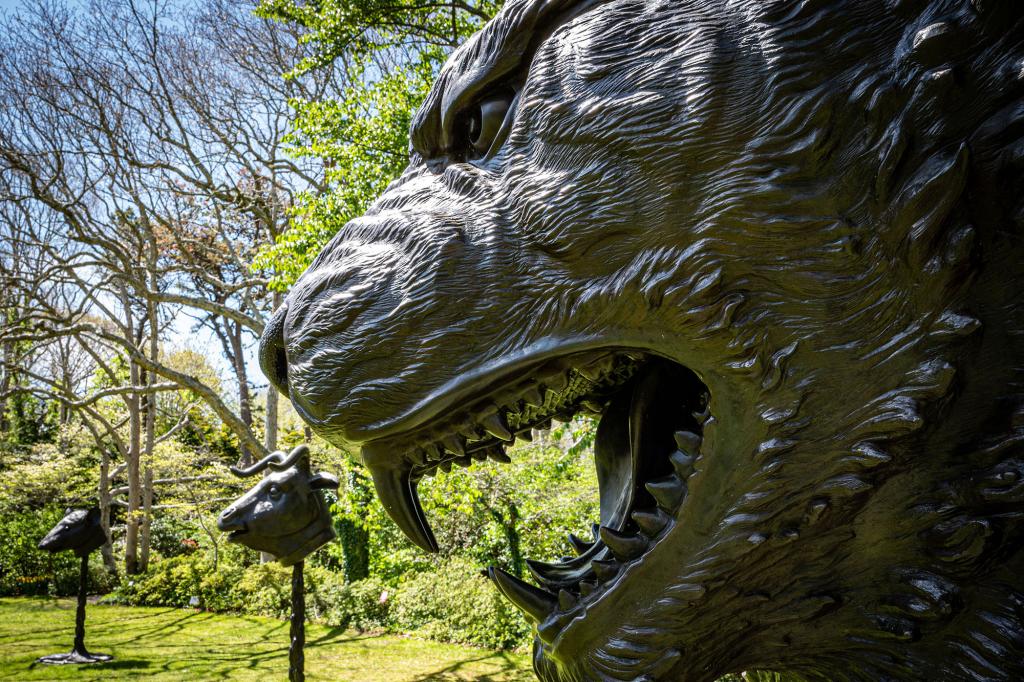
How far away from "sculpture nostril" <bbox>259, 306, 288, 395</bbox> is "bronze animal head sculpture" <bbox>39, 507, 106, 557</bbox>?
43.3 ft

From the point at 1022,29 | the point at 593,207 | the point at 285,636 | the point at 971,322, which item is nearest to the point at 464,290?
the point at 593,207

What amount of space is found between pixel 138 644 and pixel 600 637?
16809mm

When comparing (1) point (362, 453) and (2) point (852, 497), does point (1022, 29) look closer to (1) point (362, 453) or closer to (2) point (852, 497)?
(2) point (852, 497)

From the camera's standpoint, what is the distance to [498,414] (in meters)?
1.14

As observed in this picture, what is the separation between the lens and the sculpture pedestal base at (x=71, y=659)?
12.3 meters

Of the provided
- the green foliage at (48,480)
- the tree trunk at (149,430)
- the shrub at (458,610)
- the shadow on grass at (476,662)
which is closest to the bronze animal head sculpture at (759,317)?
the shadow on grass at (476,662)

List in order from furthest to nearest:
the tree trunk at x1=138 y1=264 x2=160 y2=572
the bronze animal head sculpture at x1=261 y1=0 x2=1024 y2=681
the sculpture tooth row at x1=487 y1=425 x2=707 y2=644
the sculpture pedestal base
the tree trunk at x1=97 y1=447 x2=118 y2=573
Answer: the tree trunk at x1=97 y1=447 x2=118 y2=573 < the tree trunk at x1=138 y1=264 x2=160 y2=572 < the sculpture pedestal base < the sculpture tooth row at x1=487 y1=425 x2=707 y2=644 < the bronze animal head sculpture at x1=261 y1=0 x2=1024 y2=681

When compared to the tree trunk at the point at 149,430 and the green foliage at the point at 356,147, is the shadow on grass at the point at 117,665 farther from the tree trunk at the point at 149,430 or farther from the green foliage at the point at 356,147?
the tree trunk at the point at 149,430

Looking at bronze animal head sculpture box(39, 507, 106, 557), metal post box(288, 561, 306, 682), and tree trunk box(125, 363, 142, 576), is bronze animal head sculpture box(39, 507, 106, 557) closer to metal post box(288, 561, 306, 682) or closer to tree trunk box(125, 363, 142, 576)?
metal post box(288, 561, 306, 682)

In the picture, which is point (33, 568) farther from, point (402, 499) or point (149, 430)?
point (402, 499)

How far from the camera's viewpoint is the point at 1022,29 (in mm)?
877

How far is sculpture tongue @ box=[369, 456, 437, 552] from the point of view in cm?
124

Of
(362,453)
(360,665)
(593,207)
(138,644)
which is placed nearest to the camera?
(593,207)

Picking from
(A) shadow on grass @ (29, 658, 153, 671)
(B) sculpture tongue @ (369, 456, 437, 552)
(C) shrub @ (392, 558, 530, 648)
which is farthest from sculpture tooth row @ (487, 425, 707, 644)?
(A) shadow on grass @ (29, 658, 153, 671)
